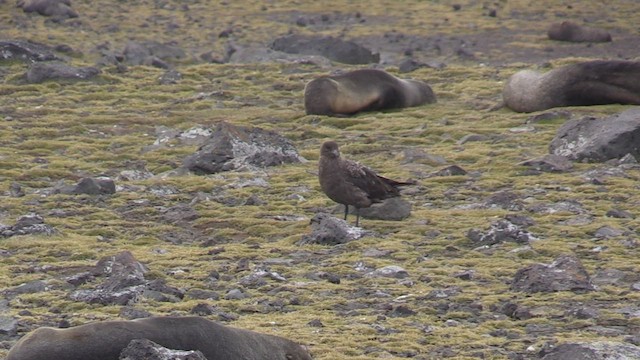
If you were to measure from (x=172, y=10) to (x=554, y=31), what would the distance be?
10221 mm

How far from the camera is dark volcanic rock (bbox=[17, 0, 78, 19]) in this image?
3178 centimetres

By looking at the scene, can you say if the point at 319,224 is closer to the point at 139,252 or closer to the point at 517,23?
the point at 139,252

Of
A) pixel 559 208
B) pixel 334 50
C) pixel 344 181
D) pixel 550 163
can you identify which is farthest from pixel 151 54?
pixel 559 208

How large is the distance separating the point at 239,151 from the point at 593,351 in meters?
8.39

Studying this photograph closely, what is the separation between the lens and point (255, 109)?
21.2 meters

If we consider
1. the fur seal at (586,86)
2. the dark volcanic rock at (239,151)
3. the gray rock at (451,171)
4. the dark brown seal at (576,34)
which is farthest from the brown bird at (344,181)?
the dark brown seal at (576,34)

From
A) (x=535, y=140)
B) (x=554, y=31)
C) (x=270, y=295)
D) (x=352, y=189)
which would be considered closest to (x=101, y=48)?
(x=554, y=31)

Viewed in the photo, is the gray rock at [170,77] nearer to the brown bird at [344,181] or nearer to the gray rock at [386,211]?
the gray rock at [386,211]

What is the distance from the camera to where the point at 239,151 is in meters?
16.3

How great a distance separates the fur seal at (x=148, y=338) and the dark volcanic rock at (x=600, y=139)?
8.26m

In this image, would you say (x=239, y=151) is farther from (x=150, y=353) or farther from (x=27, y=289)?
(x=150, y=353)

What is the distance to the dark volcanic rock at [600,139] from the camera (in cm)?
1564

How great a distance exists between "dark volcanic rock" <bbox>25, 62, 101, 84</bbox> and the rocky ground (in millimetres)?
37

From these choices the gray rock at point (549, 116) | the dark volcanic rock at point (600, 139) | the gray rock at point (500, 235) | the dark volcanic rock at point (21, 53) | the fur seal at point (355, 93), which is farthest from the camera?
the dark volcanic rock at point (21, 53)
